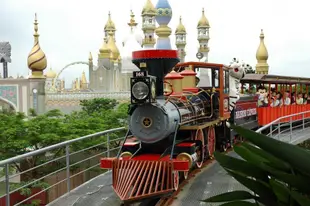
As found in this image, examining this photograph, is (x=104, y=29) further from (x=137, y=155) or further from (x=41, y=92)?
(x=137, y=155)

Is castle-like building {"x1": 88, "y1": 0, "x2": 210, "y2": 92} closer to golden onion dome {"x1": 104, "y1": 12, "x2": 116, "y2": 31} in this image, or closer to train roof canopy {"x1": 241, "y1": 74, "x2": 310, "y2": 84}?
golden onion dome {"x1": 104, "y1": 12, "x2": 116, "y2": 31}

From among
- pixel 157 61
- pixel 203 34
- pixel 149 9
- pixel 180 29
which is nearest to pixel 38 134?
pixel 157 61

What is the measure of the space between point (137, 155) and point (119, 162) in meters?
0.54

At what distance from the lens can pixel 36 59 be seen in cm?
2589

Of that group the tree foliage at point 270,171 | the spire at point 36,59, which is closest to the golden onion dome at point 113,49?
the spire at point 36,59

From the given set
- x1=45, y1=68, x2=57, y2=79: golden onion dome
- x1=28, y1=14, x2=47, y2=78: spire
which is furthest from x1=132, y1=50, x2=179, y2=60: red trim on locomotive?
x1=45, y1=68, x2=57, y2=79: golden onion dome

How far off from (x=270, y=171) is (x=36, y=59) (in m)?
25.9

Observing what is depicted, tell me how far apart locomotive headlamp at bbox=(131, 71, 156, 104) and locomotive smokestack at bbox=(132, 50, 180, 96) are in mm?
557

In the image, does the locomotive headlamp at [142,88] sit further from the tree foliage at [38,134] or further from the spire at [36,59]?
the spire at [36,59]

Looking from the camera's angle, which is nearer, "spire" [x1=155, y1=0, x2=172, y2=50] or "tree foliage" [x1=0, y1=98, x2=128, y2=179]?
"tree foliage" [x1=0, y1=98, x2=128, y2=179]

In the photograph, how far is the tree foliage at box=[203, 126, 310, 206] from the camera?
1.08 m

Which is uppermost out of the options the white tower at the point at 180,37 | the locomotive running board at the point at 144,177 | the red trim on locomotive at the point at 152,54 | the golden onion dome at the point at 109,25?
the golden onion dome at the point at 109,25

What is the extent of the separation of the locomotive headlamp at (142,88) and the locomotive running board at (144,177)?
84 cm

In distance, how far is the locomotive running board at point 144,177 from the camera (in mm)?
5633
